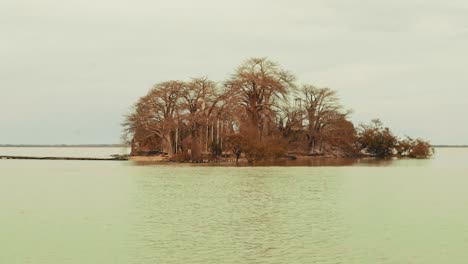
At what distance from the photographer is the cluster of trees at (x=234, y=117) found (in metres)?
76.1

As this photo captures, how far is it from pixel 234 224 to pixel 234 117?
57122mm

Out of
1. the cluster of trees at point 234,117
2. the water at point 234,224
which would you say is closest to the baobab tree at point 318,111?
the cluster of trees at point 234,117

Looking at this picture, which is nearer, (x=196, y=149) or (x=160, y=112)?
(x=196, y=149)

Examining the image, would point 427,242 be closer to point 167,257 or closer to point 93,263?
point 167,257

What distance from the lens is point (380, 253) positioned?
→ 15648 millimetres

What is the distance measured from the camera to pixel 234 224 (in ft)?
68.8

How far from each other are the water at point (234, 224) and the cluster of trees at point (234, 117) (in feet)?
126

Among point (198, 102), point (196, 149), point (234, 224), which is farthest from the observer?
point (198, 102)

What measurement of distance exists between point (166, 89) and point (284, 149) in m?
17.8

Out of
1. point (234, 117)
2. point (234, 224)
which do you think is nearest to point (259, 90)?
point (234, 117)

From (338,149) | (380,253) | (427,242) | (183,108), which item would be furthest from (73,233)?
(338,149)

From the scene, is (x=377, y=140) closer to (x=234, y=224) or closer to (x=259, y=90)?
(x=259, y=90)

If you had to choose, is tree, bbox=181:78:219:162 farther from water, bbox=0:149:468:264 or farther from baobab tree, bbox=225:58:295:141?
water, bbox=0:149:468:264

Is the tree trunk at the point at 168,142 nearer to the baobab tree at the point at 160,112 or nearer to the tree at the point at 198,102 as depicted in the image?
the baobab tree at the point at 160,112
